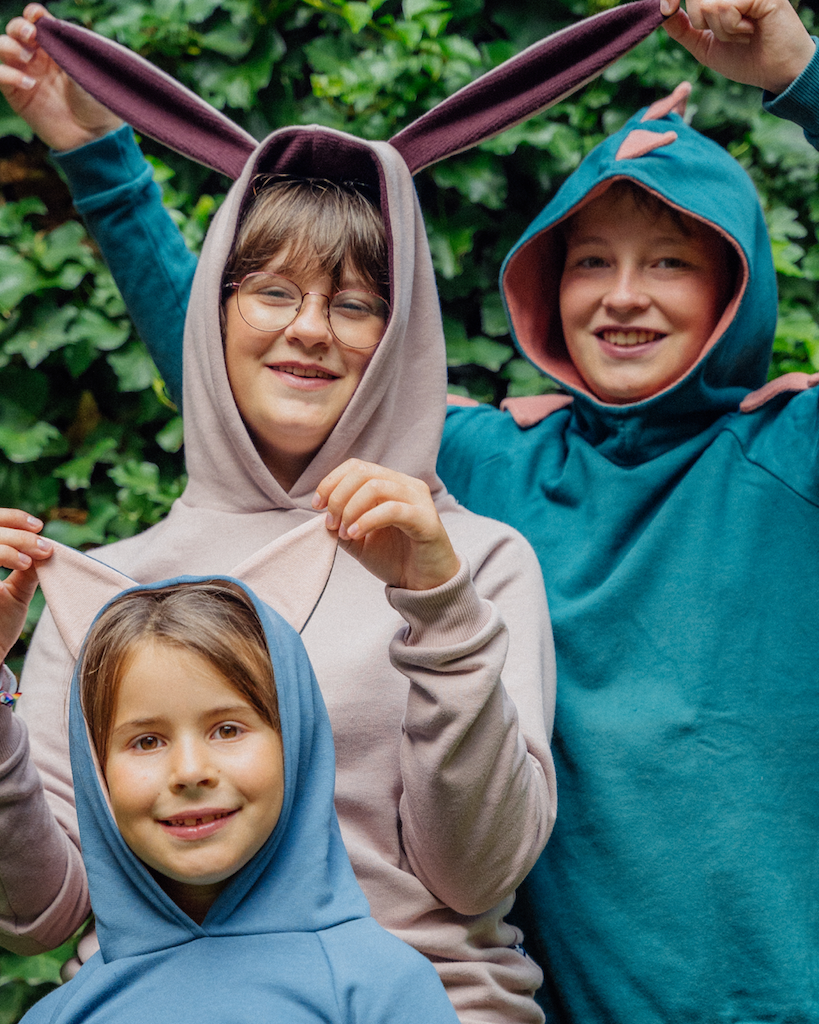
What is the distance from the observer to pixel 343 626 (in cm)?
183

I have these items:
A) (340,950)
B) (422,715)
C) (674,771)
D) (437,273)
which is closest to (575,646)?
(674,771)

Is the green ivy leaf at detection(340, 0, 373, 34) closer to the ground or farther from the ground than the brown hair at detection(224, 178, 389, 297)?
farther from the ground

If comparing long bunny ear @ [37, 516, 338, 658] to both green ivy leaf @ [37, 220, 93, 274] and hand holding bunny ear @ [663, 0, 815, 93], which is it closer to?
hand holding bunny ear @ [663, 0, 815, 93]

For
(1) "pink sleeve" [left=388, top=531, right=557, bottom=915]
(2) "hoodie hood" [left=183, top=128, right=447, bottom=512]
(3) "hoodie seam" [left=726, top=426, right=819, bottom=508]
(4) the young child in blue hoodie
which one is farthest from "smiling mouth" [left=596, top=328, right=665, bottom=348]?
(4) the young child in blue hoodie

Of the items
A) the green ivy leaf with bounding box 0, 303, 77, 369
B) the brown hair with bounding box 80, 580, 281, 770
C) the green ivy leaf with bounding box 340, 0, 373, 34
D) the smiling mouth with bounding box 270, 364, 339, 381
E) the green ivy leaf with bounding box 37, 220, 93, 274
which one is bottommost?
the brown hair with bounding box 80, 580, 281, 770

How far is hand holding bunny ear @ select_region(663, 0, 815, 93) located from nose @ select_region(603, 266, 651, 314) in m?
0.41

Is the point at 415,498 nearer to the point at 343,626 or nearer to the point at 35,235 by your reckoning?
the point at 343,626

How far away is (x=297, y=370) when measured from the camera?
1.94 meters

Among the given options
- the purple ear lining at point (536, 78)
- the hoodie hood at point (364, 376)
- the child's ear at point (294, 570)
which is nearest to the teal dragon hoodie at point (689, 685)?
the purple ear lining at point (536, 78)

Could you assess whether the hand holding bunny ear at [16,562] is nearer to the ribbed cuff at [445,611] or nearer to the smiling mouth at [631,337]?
the ribbed cuff at [445,611]

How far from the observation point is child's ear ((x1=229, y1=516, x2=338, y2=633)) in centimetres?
153

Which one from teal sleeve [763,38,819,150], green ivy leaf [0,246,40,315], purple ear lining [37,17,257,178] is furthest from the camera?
green ivy leaf [0,246,40,315]

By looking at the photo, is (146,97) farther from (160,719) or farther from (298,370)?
(160,719)

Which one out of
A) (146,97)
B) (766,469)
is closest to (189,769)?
(766,469)
